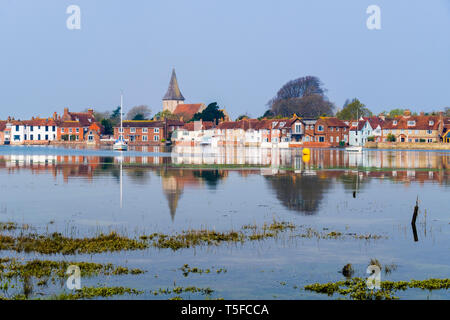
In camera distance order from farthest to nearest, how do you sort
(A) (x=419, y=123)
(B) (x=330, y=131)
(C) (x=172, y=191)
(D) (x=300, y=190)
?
1. (B) (x=330, y=131)
2. (A) (x=419, y=123)
3. (D) (x=300, y=190)
4. (C) (x=172, y=191)

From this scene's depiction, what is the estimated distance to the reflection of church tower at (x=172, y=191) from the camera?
35.9m

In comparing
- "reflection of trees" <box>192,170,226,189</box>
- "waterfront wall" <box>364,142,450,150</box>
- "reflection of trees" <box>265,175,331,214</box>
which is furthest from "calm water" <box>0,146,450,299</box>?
"waterfront wall" <box>364,142,450,150</box>

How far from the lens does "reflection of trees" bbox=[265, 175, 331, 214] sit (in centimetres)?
3694

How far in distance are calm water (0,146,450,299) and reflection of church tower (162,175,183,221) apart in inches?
2.9

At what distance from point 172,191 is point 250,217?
14005 millimetres

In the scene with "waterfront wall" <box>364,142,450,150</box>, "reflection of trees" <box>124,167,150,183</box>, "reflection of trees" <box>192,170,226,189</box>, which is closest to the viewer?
"reflection of trees" <box>192,170,226,189</box>

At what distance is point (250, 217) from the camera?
32031 mm

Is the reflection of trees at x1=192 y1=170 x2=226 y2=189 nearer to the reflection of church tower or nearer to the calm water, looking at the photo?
the calm water

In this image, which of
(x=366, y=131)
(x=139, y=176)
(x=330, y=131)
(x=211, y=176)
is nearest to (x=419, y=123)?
(x=366, y=131)

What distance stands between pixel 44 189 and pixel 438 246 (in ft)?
100

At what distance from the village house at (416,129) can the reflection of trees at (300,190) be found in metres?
126

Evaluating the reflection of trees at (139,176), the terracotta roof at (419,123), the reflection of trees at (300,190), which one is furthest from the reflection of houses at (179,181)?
the terracotta roof at (419,123)

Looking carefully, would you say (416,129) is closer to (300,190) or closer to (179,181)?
(179,181)
